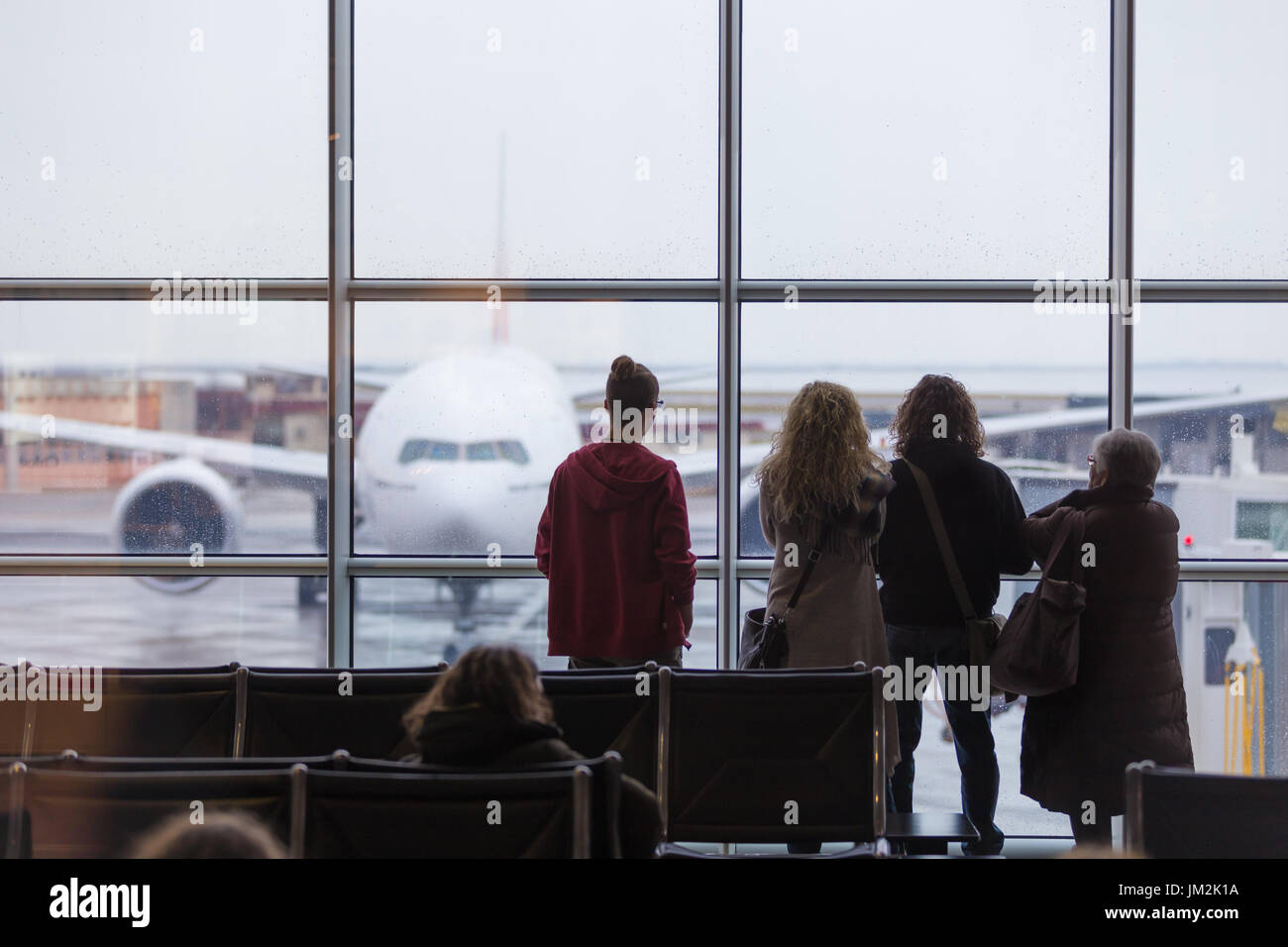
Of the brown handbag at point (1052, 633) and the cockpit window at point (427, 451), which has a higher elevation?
the cockpit window at point (427, 451)

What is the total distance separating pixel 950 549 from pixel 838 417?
572mm

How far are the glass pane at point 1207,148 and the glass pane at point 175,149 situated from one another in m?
3.62

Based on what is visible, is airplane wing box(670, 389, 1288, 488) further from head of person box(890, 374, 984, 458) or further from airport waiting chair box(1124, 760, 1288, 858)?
airport waiting chair box(1124, 760, 1288, 858)

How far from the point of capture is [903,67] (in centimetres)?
476

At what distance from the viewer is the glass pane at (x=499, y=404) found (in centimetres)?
478

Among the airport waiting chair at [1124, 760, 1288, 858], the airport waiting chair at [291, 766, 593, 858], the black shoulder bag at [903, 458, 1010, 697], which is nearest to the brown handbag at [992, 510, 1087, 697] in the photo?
the black shoulder bag at [903, 458, 1010, 697]

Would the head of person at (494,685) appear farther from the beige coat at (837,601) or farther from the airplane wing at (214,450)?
the airplane wing at (214,450)

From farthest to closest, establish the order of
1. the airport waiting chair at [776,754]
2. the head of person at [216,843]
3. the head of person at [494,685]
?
the airport waiting chair at [776,754] → the head of person at [494,685] → the head of person at [216,843]

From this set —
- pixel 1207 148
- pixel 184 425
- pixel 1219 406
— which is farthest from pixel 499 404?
pixel 1207 148

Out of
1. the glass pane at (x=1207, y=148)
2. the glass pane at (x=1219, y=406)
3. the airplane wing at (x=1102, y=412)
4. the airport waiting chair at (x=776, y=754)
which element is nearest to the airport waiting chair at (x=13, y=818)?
the airport waiting chair at (x=776, y=754)

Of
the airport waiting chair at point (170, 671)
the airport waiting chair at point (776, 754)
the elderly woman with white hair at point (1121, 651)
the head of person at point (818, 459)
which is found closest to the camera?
the airport waiting chair at point (776, 754)

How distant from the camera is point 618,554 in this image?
3.54m
